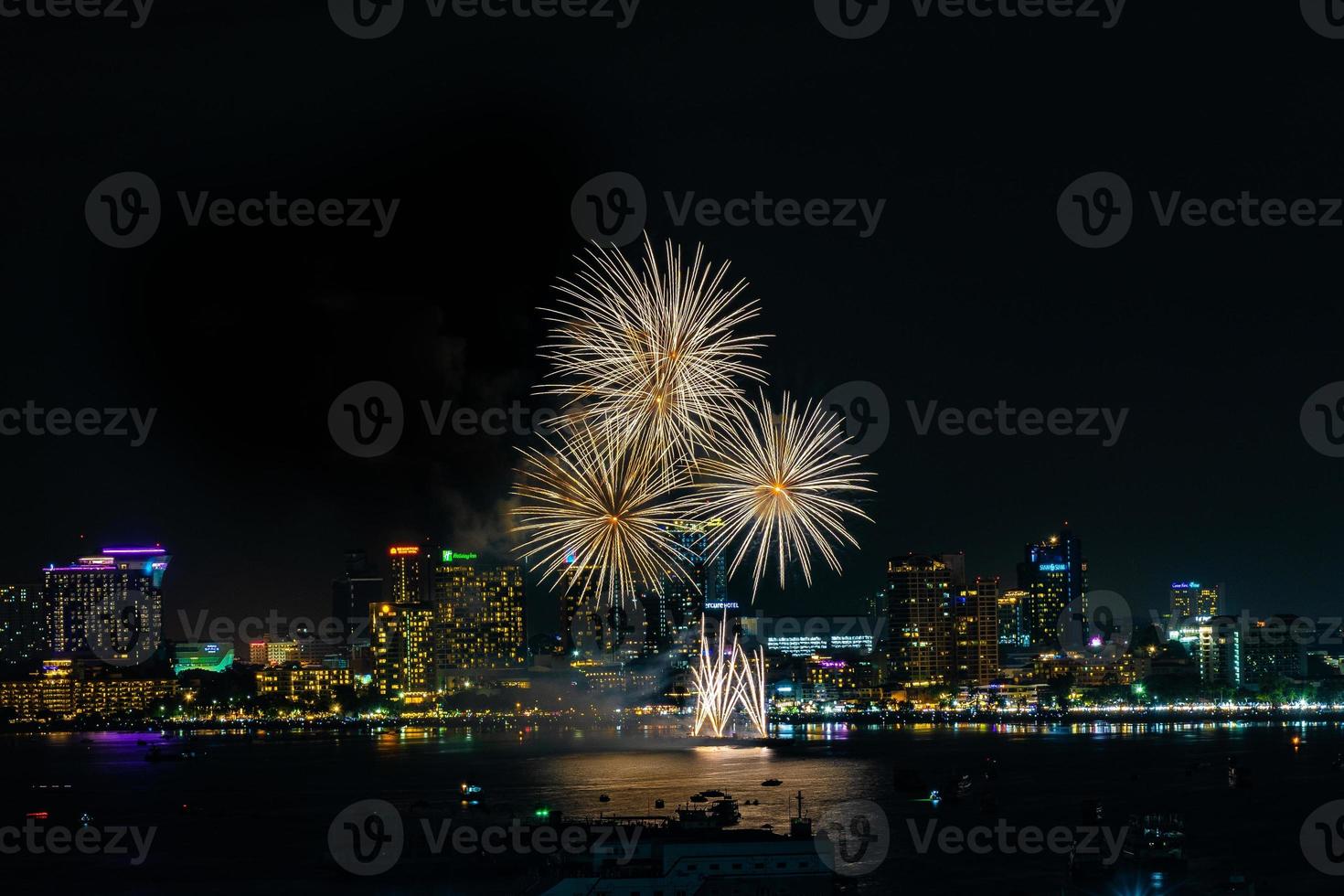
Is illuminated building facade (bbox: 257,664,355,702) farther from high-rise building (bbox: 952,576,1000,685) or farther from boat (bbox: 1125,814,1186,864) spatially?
boat (bbox: 1125,814,1186,864)

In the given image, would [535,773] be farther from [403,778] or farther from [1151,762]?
[1151,762]

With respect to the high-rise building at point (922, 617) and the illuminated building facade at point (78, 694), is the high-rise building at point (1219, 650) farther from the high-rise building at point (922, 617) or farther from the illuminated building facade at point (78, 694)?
the illuminated building facade at point (78, 694)

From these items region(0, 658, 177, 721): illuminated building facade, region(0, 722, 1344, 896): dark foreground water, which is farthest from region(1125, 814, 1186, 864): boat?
region(0, 658, 177, 721): illuminated building facade

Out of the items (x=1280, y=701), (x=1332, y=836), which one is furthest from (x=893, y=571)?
(x=1332, y=836)

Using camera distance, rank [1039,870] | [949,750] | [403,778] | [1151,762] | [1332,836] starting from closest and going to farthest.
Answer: [1039,870], [1332,836], [403,778], [1151,762], [949,750]

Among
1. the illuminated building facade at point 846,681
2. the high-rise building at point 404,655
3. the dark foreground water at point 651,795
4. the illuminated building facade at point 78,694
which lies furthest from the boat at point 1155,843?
the illuminated building facade at point 78,694
